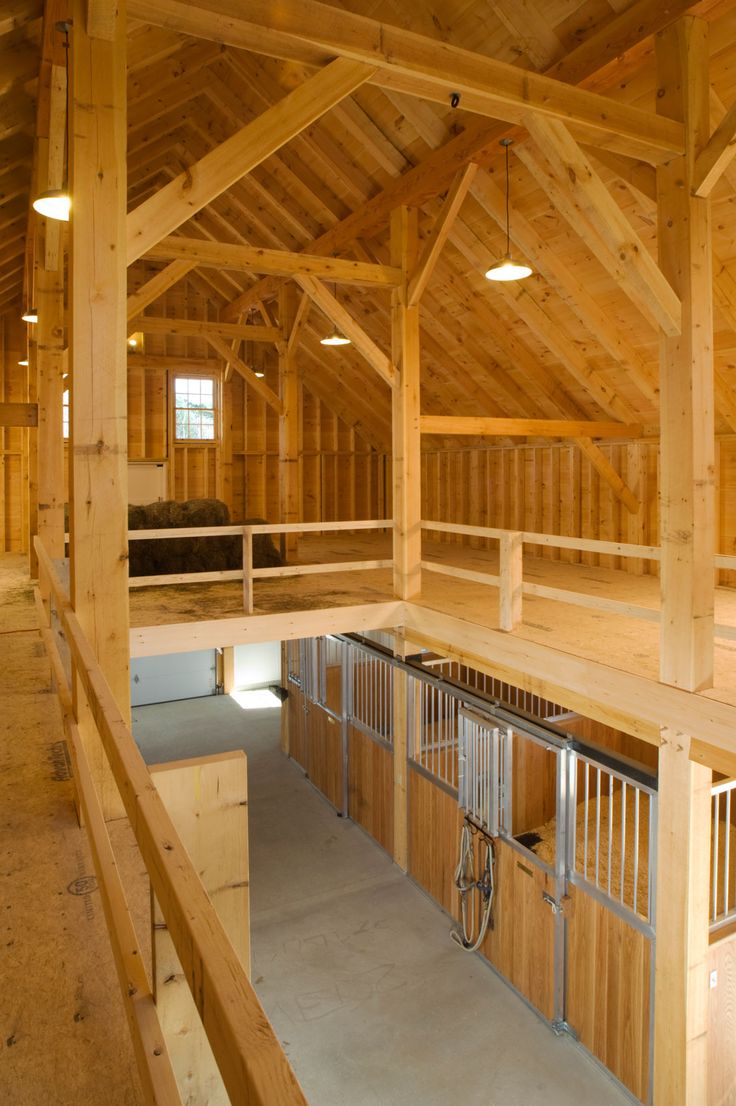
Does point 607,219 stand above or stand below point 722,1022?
above

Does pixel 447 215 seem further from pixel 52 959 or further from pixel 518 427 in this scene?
pixel 52 959

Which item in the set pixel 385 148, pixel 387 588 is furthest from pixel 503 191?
pixel 387 588

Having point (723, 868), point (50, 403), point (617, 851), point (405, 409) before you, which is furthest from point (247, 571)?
point (723, 868)

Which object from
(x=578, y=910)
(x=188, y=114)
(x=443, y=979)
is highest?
(x=188, y=114)

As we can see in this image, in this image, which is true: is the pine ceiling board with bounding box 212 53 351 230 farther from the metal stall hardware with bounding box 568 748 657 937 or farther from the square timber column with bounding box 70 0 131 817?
the metal stall hardware with bounding box 568 748 657 937

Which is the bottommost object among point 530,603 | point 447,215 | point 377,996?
point 377,996

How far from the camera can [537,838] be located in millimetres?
6016

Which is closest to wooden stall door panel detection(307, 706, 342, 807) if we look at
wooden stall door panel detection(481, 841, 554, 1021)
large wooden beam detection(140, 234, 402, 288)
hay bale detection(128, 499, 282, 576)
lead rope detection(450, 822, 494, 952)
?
hay bale detection(128, 499, 282, 576)

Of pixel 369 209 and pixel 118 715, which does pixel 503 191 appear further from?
pixel 118 715

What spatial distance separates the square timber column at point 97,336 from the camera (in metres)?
3.10

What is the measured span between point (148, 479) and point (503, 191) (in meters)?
8.82

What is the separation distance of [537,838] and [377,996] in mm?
1761

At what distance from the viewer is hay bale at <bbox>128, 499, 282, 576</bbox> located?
27.9 ft

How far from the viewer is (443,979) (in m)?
6.09
